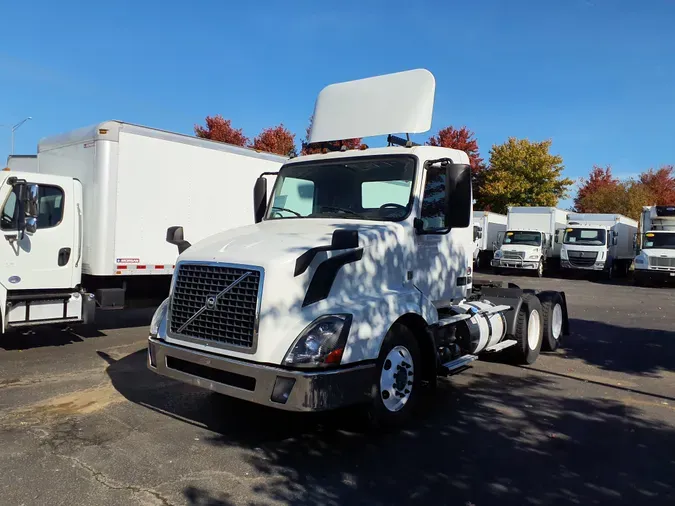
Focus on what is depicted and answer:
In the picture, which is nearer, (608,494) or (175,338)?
(608,494)

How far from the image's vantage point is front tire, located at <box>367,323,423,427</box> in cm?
458

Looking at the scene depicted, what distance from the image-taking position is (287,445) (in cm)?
459

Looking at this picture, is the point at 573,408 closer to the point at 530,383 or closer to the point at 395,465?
the point at 530,383

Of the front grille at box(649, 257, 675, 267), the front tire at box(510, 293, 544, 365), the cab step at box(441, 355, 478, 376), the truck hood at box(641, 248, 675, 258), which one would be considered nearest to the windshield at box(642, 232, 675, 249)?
the truck hood at box(641, 248, 675, 258)

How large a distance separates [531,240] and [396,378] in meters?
25.1

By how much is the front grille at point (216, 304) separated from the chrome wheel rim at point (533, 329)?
4855 millimetres

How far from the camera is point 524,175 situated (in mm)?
37938

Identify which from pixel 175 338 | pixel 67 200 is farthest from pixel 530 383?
pixel 67 200

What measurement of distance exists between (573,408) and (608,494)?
81.9 inches

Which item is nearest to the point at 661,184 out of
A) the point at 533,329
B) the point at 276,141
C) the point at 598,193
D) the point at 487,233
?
the point at 598,193

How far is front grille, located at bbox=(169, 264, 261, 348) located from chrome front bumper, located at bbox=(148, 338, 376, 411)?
0.18 meters

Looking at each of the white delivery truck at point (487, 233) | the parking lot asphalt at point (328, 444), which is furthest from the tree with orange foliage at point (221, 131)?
the parking lot asphalt at point (328, 444)

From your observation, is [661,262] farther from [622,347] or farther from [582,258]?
[622,347]

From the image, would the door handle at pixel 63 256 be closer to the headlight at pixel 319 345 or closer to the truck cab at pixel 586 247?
the headlight at pixel 319 345
